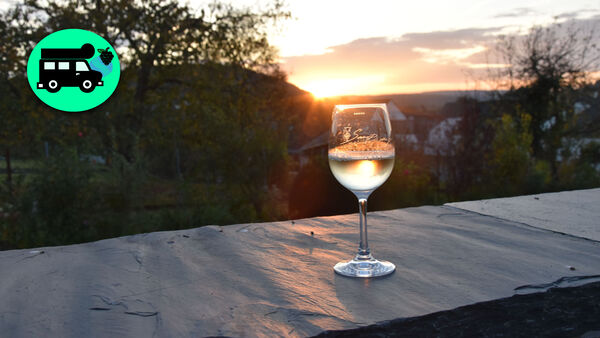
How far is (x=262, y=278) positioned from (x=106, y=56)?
747cm

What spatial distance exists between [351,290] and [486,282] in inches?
12.2

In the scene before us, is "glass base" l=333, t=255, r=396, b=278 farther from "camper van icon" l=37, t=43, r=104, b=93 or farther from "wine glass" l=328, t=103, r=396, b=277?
"camper van icon" l=37, t=43, r=104, b=93

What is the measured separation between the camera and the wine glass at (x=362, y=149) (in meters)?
1.21

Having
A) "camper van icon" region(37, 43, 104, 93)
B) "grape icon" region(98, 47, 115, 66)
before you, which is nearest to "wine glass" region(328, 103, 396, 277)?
"camper van icon" region(37, 43, 104, 93)

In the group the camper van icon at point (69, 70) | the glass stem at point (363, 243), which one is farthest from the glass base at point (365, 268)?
the camper van icon at point (69, 70)

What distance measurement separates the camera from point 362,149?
1.23 meters

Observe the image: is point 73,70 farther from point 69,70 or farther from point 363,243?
point 363,243

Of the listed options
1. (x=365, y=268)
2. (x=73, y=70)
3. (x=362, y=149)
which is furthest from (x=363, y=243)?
(x=73, y=70)

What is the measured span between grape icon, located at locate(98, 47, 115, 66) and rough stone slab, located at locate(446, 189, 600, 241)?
22.3ft

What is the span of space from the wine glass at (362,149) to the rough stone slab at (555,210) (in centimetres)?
66

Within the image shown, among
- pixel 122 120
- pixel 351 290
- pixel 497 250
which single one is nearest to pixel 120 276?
pixel 351 290

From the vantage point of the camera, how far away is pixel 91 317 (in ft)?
2.88

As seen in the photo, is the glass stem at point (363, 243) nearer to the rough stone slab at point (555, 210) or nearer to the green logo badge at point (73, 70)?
the rough stone slab at point (555, 210)

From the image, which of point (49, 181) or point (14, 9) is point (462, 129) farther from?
point (14, 9)
